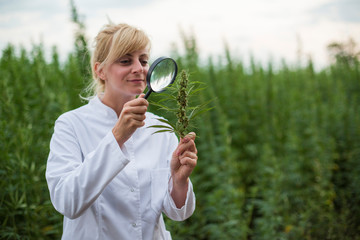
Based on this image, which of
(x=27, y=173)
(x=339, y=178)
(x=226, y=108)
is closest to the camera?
(x=27, y=173)

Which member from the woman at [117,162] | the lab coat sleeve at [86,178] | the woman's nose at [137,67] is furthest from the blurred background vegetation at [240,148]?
the lab coat sleeve at [86,178]

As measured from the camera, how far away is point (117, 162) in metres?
1.44

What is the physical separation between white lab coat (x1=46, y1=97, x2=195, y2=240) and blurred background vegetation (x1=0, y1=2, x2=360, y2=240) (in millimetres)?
927

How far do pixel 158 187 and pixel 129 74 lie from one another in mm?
681

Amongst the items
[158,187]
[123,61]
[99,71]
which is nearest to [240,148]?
[158,187]

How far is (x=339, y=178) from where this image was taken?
166 inches

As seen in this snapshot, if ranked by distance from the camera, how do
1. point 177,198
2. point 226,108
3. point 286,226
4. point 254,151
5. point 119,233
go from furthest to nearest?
point 226,108 → point 254,151 → point 286,226 → point 177,198 → point 119,233

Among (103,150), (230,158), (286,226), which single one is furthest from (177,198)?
(286,226)

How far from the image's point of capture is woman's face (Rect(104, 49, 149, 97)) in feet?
5.66

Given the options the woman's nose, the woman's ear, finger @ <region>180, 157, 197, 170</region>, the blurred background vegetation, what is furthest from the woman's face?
the blurred background vegetation

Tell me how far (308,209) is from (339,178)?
39.0 inches

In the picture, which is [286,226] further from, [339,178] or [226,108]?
[226,108]

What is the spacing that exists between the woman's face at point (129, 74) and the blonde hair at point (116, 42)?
0.10 ft

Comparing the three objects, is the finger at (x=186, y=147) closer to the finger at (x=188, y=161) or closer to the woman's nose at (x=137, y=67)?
the finger at (x=188, y=161)
